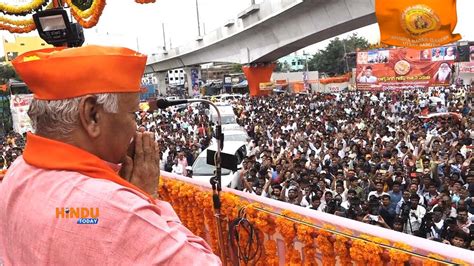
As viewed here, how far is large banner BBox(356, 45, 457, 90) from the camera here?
26859 mm

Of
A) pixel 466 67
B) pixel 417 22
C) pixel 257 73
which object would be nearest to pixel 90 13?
pixel 417 22

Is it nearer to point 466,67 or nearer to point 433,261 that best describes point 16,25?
point 433,261

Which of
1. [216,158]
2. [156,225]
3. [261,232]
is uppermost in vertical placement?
[156,225]

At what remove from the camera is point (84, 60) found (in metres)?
0.93

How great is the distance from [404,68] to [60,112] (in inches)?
1163

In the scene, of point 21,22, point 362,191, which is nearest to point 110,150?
point 362,191

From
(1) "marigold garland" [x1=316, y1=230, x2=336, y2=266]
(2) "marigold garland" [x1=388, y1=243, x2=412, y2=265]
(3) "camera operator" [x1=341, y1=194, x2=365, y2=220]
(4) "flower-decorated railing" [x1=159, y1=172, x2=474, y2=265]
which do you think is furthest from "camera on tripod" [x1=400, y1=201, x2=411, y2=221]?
(2) "marigold garland" [x1=388, y1=243, x2=412, y2=265]

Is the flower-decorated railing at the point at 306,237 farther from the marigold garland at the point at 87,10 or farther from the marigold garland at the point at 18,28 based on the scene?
the marigold garland at the point at 18,28

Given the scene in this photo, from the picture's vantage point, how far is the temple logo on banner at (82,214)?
2.74ft

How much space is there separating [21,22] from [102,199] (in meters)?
7.75

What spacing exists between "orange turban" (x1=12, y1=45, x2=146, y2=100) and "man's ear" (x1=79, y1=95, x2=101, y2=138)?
0.02 meters

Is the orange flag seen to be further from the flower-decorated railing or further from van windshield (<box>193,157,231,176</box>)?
van windshield (<box>193,157,231,176</box>)

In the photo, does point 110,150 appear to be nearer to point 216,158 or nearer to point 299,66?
point 216,158

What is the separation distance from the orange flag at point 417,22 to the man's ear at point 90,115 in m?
5.13
